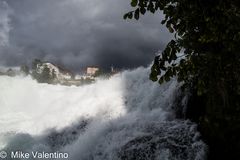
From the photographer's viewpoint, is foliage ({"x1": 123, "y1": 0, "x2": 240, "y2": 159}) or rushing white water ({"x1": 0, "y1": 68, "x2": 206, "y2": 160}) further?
rushing white water ({"x1": 0, "y1": 68, "x2": 206, "y2": 160})

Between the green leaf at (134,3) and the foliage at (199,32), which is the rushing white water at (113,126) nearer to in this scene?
the foliage at (199,32)

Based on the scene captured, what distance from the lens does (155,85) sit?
62.9 feet

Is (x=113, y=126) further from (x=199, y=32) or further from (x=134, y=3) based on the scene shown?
(x=134, y=3)

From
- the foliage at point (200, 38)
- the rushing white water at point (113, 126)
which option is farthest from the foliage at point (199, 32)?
the rushing white water at point (113, 126)

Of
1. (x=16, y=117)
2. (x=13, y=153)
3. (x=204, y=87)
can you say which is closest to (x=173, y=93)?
(x=13, y=153)

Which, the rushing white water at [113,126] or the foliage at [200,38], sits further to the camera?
the rushing white water at [113,126]

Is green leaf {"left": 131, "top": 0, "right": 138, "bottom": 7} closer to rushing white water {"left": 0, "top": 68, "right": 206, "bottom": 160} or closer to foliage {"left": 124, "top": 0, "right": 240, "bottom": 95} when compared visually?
foliage {"left": 124, "top": 0, "right": 240, "bottom": 95}

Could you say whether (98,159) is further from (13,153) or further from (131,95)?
(131,95)

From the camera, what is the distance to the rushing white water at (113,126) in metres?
13.1

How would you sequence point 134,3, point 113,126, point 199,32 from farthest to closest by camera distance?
point 113,126 → point 199,32 → point 134,3

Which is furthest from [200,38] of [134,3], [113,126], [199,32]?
[113,126]

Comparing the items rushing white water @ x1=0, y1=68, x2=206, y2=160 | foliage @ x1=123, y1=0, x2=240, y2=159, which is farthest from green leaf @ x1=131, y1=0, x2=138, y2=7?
rushing white water @ x1=0, y1=68, x2=206, y2=160

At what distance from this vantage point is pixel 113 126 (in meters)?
16.7

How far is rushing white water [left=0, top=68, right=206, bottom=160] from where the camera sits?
13078 millimetres
